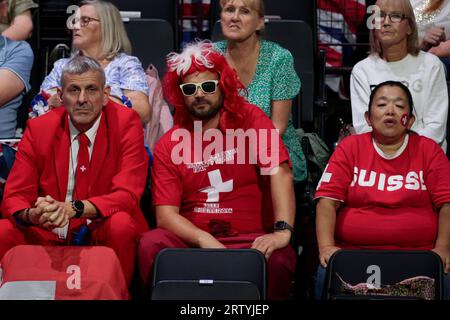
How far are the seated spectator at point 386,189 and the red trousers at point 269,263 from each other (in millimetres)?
150

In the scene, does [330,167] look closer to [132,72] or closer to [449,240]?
[449,240]

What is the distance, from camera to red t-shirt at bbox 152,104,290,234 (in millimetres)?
5008

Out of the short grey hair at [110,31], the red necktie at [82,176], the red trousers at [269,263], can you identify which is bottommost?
the red trousers at [269,263]

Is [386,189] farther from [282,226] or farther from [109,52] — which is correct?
[109,52]

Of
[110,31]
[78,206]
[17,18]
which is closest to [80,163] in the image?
[78,206]

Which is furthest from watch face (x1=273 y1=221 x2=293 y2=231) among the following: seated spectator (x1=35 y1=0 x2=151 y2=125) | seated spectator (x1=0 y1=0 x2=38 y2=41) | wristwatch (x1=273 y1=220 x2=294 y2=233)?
seated spectator (x1=0 y1=0 x2=38 y2=41)

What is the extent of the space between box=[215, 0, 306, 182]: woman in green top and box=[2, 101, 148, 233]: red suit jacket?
831 mm

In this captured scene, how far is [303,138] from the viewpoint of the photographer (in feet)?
18.4

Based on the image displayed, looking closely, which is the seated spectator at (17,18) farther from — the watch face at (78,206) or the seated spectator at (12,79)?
the watch face at (78,206)

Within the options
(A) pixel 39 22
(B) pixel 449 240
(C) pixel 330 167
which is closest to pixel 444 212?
(B) pixel 449 240

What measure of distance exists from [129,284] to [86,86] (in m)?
0.92

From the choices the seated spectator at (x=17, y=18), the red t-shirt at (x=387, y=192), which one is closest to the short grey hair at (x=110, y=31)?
the seated spectator at (x=17, y=18)

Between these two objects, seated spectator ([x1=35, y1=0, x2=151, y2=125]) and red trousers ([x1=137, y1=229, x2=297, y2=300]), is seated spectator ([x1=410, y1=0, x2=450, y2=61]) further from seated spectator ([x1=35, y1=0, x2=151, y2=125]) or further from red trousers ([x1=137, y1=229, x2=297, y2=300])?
red trousers ([x1=137, y1=229, x2=297, y2=300])

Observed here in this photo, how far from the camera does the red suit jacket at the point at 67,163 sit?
487 cm
